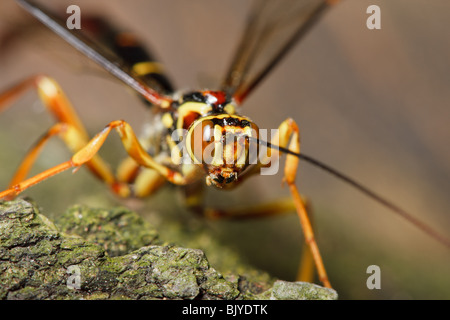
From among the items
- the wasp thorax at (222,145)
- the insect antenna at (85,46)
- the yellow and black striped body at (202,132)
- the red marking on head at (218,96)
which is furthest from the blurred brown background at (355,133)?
the wasp thorax at (222,145)

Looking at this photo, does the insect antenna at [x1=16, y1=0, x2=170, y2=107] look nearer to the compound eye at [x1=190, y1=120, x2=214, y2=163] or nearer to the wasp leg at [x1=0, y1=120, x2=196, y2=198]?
the wasp leg at [x1=0, y1=120, x2=196, y2=198]

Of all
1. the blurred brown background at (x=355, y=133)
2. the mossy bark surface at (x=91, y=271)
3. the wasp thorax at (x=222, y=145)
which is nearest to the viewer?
the mossy bark surface at (x=91, y=271)

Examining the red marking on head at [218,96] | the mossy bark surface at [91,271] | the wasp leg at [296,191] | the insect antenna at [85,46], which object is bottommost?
the mossy bark surface at [91,271]

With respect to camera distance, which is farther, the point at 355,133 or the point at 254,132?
the point at 355,133

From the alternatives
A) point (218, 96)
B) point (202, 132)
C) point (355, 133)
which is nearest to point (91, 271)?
point (202, 132)

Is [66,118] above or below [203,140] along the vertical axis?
above

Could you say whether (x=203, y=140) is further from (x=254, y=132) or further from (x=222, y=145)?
(x=254, y=132)

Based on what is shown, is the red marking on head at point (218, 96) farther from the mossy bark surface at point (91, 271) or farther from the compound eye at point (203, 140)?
the mossy bark surface at point (91, 271)
